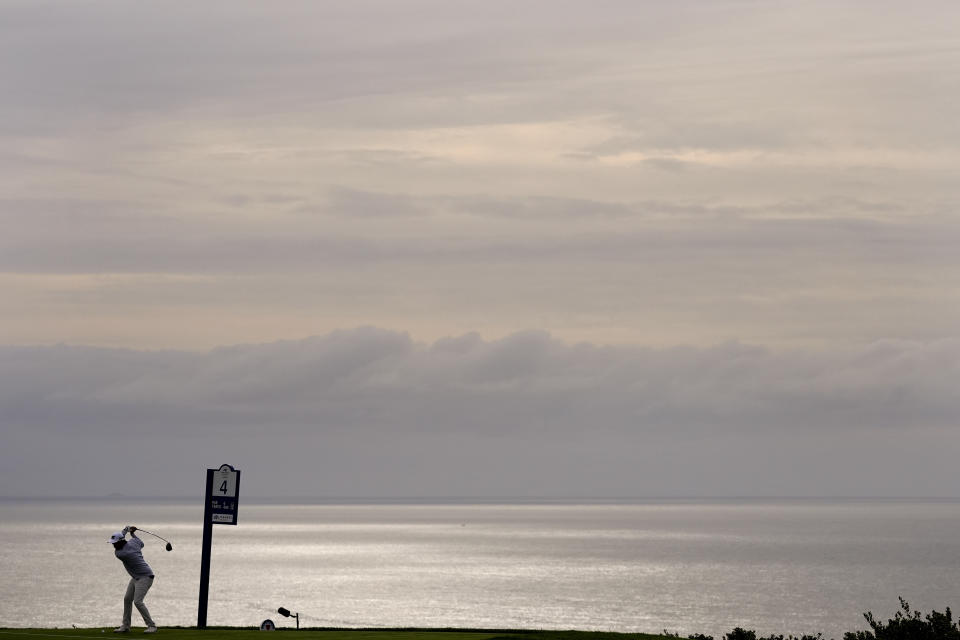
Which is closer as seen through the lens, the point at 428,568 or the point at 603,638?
the point at 603,638

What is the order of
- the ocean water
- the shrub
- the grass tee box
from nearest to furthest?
the grass tee box, the shrub, the ocean water

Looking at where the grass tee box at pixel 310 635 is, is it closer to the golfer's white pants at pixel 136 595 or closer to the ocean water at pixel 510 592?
the golfer's white pants at pixel 136 595

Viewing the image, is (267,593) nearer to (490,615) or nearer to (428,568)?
(490,615)

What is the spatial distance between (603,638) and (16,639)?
37.9 ft

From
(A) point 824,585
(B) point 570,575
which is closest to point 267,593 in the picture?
(B) point 570,575

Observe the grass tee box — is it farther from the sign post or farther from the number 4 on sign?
the number 4 on sign

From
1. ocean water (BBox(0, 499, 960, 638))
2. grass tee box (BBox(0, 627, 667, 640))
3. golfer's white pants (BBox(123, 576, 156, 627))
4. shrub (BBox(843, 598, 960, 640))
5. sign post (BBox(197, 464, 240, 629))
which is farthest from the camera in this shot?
ocean water (BBox(0, 499, 960, 638))

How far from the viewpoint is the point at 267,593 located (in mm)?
132375

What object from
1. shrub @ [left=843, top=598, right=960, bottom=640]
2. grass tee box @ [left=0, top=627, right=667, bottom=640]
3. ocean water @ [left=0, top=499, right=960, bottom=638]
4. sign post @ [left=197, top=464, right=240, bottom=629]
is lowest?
ocean water @ [left=0, top=499, right=960, bottom=638]

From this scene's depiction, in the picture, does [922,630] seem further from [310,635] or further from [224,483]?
[224,483]

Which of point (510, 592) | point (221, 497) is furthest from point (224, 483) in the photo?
point (510, 592)

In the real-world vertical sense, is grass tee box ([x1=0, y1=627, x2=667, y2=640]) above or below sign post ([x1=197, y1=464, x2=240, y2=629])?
below

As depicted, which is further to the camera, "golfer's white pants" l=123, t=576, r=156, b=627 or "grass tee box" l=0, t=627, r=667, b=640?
"golfer's white pants" l=123, t=576, r=156, b=627

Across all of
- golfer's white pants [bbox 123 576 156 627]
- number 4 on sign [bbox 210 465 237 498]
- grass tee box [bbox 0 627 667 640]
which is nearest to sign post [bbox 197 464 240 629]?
number 4 on sign [bbox 210 465 237 498]
